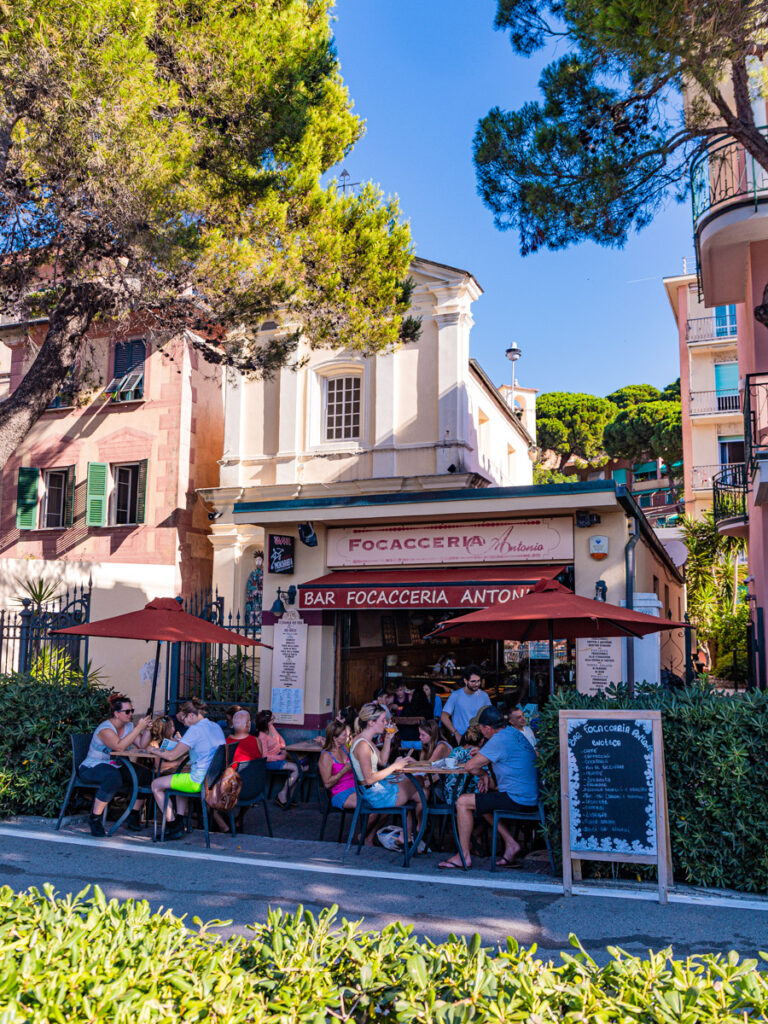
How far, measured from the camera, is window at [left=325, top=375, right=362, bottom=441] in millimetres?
20031

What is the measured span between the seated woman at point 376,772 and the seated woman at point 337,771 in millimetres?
444

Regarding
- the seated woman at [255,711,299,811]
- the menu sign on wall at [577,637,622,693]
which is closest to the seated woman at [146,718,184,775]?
the seated woman at [255,711,299,811]

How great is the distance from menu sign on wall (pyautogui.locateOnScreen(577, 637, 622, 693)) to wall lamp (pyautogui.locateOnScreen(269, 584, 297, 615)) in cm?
412

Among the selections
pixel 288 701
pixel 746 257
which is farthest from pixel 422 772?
pixel 746 257

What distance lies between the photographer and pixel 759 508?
12789 mm

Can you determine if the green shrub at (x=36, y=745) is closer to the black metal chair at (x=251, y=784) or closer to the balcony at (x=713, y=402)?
the black metal chair at (x=251, y=784)

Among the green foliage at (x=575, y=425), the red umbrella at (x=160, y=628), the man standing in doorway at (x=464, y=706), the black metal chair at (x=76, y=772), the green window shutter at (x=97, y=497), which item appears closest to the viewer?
the black metal chair at (x=76, y=772)

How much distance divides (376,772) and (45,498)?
17613mm

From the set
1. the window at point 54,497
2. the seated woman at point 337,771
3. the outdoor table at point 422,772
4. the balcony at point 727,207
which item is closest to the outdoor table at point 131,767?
the seated woman at point 337,771

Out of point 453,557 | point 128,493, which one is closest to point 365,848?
point 453,557

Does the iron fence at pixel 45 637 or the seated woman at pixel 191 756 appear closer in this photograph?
the seated woman at pixel 191 756

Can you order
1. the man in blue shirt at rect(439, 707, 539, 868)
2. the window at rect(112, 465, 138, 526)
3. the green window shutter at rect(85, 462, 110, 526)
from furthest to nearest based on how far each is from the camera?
the window at rect(112, 465, 138, 526), the green window shutter at rect(85, 462, 110, 526), the man in blue shirt at rect(439, 707, 539, 868)

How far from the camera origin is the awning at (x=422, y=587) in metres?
11.0

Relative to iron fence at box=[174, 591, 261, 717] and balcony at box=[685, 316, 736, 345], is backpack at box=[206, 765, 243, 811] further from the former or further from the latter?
balcony at box=[685, 316, 736, 345]
